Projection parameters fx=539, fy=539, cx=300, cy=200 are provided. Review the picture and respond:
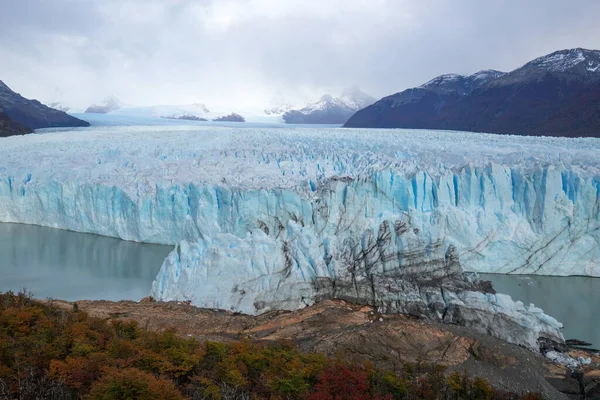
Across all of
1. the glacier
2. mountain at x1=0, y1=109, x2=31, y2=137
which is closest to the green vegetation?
the glacier

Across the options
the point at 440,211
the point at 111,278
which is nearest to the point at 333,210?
the point at 440,211

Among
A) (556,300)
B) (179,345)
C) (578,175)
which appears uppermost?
(578,175)

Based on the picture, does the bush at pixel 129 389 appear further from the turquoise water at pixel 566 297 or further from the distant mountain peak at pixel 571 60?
the distant mountain peak at pixel 571 60

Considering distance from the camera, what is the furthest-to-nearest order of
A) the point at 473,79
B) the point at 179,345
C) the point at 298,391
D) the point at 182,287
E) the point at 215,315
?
the point at 473,79 → the point at 182,287 → the point at 215,315 → the point at 179,345 → the point at 298,391

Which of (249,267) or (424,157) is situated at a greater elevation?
(424,157)

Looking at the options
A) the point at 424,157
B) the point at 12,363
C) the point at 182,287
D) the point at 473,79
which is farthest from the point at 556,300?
the point at 473,79

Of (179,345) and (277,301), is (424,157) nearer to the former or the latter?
(277,301)

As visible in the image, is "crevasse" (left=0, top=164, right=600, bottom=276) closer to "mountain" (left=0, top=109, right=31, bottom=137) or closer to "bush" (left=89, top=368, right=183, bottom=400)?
"bush" (left=89, top=368, right=183, bottom=400)
